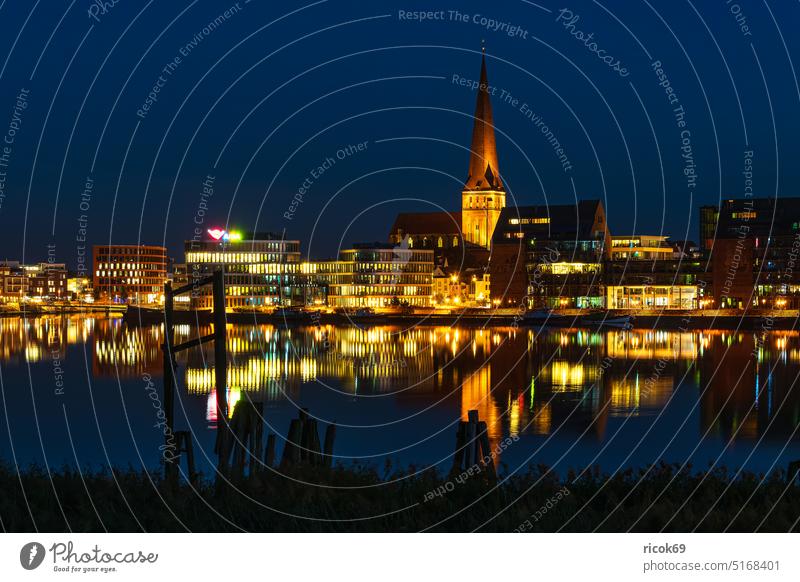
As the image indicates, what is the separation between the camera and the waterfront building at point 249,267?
4648 inches

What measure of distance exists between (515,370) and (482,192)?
9357 cm

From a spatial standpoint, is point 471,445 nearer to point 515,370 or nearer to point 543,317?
point 515,370

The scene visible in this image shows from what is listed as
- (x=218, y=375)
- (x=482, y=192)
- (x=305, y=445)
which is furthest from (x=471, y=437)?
(x=482, y=192)

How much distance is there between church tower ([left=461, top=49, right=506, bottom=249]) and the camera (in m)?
134

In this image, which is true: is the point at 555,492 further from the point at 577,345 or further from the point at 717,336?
the point at 717,336

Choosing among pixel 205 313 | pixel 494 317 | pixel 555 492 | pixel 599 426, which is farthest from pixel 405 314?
pixel 555 492

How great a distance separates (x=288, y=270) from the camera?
120 metres

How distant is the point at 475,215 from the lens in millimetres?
137125

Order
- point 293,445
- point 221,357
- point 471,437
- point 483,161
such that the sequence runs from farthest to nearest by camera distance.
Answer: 1. point 483,161
2. point 221,357
3. point 293,445
4. point 471,437

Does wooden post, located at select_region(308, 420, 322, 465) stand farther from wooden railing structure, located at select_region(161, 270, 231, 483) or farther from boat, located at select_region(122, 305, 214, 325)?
boat, located at select_region(122, 305, 214, 325)

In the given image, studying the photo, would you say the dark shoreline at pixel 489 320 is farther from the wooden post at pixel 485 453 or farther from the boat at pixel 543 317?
the wooden post at pixel 485 453

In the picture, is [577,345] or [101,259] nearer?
[577,345]

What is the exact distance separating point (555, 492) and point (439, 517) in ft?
5.55

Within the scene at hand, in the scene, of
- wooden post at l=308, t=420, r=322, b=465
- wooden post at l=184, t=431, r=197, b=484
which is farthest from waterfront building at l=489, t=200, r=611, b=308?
wooden post at l=184, t=431, r=197, b=484
